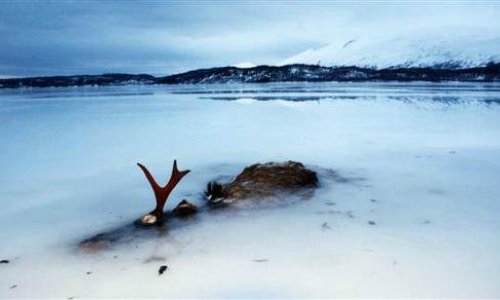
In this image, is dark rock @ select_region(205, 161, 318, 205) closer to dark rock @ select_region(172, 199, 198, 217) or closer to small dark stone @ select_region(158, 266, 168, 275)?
dark rock @ select_region(172, 199, 198, 217)

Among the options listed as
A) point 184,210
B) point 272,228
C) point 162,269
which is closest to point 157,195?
point 184,210

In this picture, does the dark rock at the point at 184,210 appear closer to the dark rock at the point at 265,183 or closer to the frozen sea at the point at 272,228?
the frozen sea at the point at 272,228

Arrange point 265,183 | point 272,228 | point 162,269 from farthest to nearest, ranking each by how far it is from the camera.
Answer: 1. point 265,183
2. point 272,228
3. point 162,269

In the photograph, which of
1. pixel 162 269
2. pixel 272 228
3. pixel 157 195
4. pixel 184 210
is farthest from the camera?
pixel 184 210

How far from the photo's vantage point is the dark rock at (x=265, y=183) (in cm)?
719

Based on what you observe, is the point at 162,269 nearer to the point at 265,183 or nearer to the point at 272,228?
the point at 272,228

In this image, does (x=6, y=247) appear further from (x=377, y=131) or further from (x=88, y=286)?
(x=377, y=131)

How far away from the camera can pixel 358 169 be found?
374 inches

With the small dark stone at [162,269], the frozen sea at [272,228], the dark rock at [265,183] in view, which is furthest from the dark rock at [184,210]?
the small dark stone at [162,269]

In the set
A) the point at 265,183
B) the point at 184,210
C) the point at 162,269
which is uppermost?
the point at 265,183

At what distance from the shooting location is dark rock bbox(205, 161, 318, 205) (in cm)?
719

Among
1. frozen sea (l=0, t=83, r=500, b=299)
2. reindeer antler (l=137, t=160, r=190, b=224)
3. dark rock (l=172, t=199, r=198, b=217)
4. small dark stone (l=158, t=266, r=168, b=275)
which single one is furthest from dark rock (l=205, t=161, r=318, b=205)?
small dark stone (l=158, t=266, r=168, b=275)

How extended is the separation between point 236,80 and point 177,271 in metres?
158

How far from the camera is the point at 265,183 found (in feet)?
24.5
